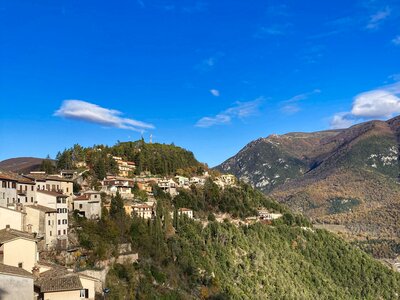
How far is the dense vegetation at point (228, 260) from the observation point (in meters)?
53.4

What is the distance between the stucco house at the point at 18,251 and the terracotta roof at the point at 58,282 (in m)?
1.76

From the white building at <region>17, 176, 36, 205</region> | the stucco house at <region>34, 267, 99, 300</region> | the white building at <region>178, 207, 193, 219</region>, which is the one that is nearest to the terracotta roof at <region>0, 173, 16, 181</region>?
the white building at <region>17, 176, 36, 205</region>

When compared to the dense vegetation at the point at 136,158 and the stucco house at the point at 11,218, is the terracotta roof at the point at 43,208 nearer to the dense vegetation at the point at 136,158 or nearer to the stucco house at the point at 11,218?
the stucco house at the point at 11,218

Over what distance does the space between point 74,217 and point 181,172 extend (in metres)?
56.3

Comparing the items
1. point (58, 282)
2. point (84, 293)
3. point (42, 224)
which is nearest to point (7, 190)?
point (42, 224)

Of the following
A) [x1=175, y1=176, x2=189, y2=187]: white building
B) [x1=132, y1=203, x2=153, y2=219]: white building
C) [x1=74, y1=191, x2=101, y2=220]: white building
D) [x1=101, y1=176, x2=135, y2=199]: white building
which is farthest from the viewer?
[x1=175, y1=176, x2=189, y2=187]: white building

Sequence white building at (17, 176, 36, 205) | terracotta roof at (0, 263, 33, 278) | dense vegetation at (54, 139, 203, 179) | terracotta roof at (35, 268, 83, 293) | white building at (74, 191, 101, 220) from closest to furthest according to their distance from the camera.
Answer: terracotta roof at (0, 263, 33, 278) < terracotta roof at (35, 268, 83, 293) < white building at (17, 176, 36, 205) < white building at (74, 191, 101, 220) < dense vegetation at (54, 139, 203, 179)

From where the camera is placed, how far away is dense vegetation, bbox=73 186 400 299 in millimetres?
53372

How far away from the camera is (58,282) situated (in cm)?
3209

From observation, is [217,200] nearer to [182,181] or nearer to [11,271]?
[182,181]

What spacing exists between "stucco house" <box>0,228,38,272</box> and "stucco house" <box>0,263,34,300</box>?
162 inches

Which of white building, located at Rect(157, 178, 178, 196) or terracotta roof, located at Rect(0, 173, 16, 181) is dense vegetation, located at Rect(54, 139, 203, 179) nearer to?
white building, located at Rect(157, 178, 178, 196)

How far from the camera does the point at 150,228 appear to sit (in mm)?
64625

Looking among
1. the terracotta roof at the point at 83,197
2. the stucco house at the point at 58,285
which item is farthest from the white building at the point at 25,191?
the stucco house at the point at 58,285
